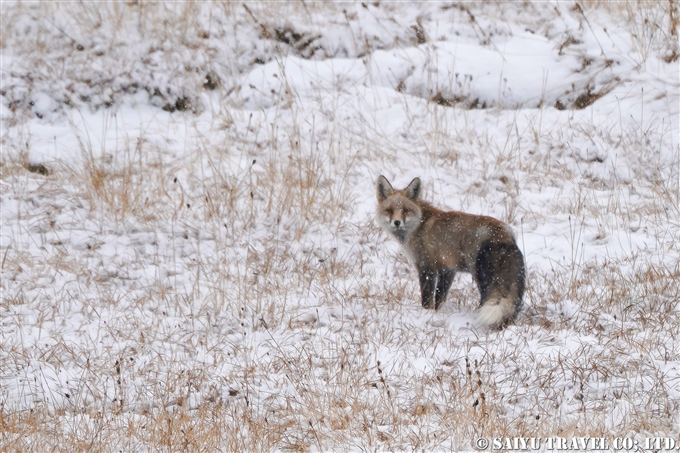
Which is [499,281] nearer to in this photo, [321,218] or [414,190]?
[414,190]

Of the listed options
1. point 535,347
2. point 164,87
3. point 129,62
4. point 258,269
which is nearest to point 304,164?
point 258,269

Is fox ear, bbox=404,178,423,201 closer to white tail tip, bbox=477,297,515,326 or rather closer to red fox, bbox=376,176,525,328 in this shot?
red fox, bbox=376,176,525,328

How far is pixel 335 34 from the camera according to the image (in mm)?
12328

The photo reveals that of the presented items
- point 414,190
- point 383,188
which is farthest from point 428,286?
point 383,188

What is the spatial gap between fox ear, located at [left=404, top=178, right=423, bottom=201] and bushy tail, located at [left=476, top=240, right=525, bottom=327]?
3.75ft

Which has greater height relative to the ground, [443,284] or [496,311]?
[496,311]

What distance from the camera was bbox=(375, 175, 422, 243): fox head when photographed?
718 centimetres

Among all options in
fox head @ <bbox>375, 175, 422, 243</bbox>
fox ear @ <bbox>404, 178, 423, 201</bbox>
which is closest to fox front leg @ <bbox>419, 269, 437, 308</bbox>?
fox head @ <bbox>375, 175, 422, 243</bbox>

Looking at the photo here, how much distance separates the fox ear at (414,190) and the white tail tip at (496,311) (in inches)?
66.4

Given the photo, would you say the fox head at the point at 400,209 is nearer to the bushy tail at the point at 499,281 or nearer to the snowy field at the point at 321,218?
the snowy field at the point at 321,218

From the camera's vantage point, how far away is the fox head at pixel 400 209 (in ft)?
23.5

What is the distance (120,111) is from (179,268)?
4132 mm

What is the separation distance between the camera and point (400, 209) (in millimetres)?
7223

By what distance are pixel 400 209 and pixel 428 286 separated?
84cm
